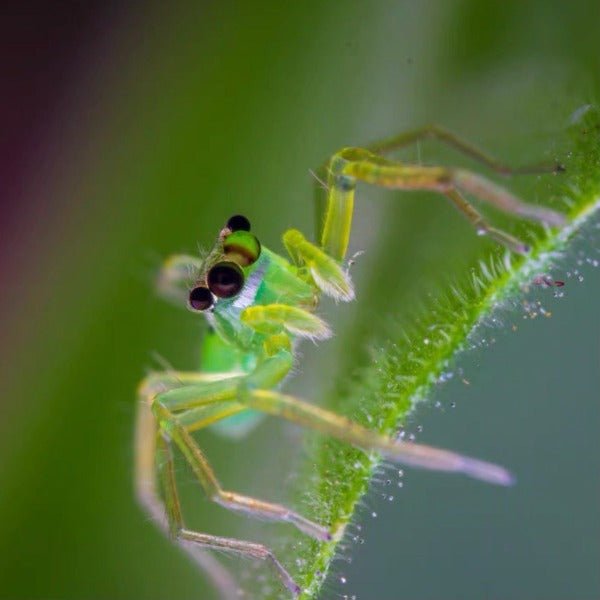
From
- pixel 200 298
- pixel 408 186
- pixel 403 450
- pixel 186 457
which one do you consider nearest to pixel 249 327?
pixel 200 298

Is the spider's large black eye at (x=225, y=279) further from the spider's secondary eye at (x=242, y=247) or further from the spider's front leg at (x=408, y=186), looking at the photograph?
the spider's front leg at (x=408, y=186)

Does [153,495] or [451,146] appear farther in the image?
[153,495]

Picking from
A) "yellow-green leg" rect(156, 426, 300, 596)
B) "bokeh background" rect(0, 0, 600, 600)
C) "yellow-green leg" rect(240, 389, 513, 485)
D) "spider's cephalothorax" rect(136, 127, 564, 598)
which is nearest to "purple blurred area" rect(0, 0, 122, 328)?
"bokeh background" rect(0, 0, 600, 600)

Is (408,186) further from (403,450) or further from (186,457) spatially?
(186,457)

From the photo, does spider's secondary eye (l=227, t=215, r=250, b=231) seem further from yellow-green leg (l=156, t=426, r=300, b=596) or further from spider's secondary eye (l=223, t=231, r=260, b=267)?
yellow-green leg (l=156, t=426, r=300, b=596)

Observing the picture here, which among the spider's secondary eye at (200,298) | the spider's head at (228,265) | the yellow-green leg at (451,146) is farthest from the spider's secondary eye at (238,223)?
the yellow-green leg at (451,146)

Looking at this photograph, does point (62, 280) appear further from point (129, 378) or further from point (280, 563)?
point (280, 563)
